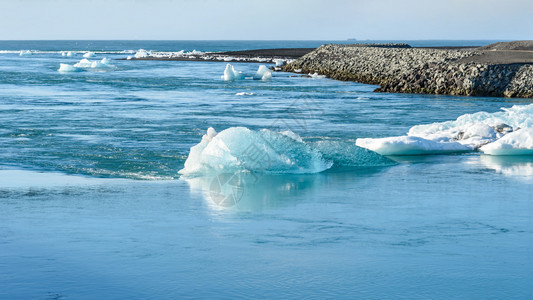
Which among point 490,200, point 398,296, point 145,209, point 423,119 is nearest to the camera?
point 398,296

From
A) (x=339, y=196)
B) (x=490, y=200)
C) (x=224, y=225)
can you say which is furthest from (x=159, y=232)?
(x=490, y=200)

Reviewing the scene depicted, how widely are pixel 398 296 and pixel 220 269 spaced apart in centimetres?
158

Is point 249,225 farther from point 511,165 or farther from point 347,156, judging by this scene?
point 511,165

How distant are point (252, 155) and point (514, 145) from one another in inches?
212

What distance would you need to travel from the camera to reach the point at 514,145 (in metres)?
13.1

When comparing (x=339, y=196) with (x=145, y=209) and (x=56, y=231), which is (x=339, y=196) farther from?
(x=56, y=231)

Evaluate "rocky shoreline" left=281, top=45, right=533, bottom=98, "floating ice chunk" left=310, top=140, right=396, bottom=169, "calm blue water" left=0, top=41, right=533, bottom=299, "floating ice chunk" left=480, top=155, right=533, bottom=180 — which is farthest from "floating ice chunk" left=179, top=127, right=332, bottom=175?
"rocky shoreline" left=281, top=45, right=533, bottom=98

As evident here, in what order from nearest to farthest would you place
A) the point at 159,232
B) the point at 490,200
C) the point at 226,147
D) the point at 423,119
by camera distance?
1. the point at 159,232
2. the point at 490,200
3. the point at 226,147
4. the point at 423,119

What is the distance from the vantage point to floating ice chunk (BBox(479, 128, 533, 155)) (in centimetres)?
1303

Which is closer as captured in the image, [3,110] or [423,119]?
[423,119]

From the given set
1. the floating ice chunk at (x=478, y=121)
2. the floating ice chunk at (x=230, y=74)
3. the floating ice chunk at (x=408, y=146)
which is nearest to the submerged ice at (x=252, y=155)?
the floating ice chunk at (x=408, y=146)

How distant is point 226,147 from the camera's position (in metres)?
10.7

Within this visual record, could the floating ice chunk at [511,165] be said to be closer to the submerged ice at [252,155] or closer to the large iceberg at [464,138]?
the large iceberg at [464,138]

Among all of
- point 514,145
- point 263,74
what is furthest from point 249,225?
point 263,74
